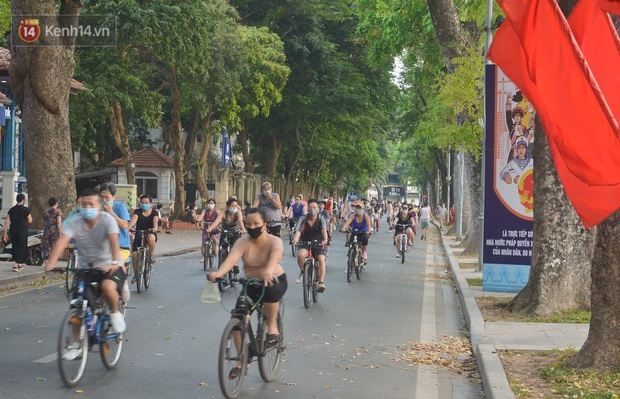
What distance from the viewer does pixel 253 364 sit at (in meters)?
9.74

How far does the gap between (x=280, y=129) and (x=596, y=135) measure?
47971 mm

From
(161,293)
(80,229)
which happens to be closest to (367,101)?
(161,293)

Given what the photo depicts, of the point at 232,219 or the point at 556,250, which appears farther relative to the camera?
the point at 232,219

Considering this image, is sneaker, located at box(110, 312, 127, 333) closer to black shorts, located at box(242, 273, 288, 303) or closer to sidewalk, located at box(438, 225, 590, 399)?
black shorts, located at box(242, 273, 288, 303)

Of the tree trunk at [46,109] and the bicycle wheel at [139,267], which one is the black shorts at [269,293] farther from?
the tree trunk at [46,109]

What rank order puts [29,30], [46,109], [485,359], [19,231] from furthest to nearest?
[46,109]
[29,30]
[19,231]
[485,359]

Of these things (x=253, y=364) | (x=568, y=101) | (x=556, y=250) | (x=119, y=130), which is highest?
(x=119, y=130)

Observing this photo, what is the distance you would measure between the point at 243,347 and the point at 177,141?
35.5m

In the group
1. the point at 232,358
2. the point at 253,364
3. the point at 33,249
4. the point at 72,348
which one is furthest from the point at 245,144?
the point at 232,358

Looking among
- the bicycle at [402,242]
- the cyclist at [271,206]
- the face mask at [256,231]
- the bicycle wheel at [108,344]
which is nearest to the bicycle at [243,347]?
the face mask at [256,231]

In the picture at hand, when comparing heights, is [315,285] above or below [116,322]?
below

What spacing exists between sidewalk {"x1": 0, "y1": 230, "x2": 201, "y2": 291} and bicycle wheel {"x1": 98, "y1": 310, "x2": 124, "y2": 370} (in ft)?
2.90

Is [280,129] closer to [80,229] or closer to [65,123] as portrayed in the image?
[65,123]

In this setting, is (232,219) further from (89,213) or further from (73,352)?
(73,352)
